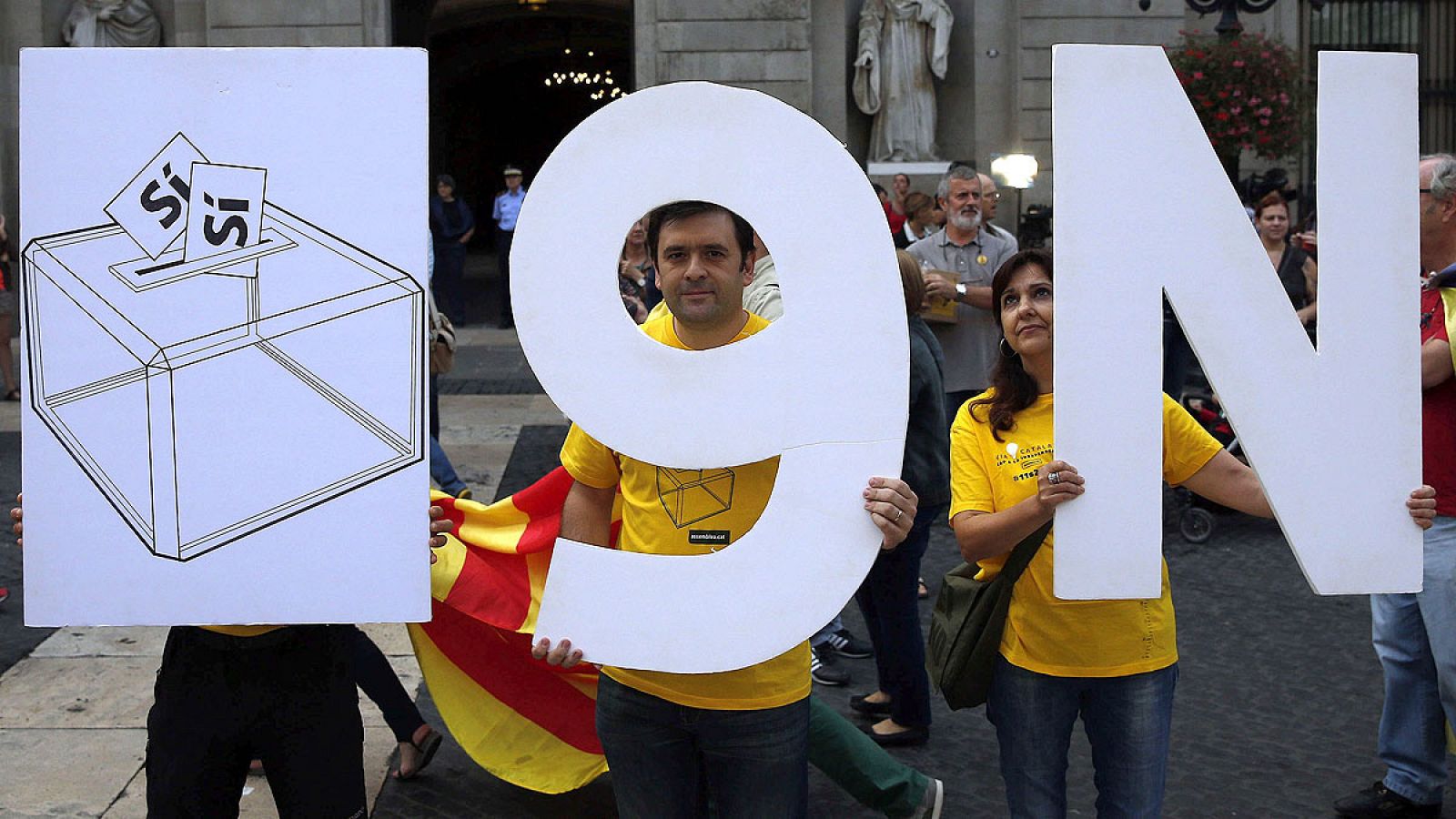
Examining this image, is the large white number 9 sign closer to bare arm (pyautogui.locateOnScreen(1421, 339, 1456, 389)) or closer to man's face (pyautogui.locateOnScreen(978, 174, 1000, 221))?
bare arm (pyautogui.locateOnScreen(1421, 339, 1456, 389))

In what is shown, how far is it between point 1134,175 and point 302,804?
2065 mm

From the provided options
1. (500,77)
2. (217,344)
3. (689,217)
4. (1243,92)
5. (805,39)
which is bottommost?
(217,344)

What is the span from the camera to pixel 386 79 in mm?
2676

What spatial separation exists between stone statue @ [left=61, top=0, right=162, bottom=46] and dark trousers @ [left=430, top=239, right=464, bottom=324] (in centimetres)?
401

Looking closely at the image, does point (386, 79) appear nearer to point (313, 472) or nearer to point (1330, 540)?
point (313, 472)

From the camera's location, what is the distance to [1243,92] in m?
14.3

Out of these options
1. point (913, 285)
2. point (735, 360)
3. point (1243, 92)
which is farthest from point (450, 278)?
point (735, 360)

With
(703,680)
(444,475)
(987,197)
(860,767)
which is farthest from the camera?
(444,475)

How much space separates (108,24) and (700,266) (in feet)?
52.5

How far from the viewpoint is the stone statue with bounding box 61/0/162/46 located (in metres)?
16.5

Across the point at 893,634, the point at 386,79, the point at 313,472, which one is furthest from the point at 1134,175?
the point at 893,634

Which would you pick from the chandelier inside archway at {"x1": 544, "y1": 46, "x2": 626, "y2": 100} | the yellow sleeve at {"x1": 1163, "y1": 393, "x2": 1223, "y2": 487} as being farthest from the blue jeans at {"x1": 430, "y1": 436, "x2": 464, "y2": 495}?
the chandelier inside archway at {"x1": 544, "y1": 46, "x2": 626, "y2": 100}

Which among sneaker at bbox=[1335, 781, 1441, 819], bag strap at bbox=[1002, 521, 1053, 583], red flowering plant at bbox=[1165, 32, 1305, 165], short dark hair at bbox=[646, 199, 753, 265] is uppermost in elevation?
red flowering plant at bbox=[1165, 32, 1305, 165]

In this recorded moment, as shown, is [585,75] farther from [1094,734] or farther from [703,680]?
[703,680]
